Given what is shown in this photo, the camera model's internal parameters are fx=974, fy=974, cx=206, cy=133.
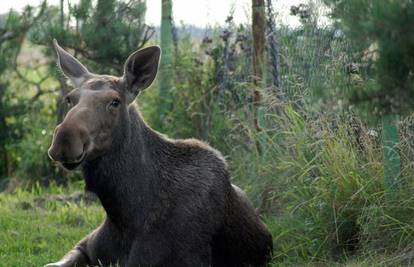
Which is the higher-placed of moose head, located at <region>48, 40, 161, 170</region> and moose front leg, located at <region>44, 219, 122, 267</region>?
moose head, located at <region>48, 40, 161, 170</region>

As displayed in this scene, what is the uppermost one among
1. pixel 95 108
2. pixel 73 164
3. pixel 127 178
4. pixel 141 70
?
pixel 141 70

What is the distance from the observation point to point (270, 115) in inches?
359

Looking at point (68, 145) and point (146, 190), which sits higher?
point (68, 145)

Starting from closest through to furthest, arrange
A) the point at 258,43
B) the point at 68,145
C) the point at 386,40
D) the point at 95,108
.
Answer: the point at 386,40, the point at 68,145, the point at 95,108, the point at 258,43

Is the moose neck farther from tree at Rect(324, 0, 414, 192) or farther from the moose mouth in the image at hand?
tree at Rect(324, 0, 414, 192)

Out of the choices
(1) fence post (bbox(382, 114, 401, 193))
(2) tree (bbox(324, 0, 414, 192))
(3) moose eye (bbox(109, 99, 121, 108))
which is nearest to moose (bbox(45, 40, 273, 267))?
(3) moose eye (bbox(109, 99, 121, 108))

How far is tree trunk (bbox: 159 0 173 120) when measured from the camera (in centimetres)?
1167

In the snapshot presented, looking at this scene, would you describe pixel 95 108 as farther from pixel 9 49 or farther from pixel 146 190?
pixel 9 49

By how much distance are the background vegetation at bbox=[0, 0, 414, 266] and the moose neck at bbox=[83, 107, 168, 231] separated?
1192mm

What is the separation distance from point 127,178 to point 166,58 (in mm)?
4783

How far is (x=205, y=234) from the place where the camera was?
24.0 ft

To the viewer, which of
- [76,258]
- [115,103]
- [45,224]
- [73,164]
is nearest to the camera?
[73,164]

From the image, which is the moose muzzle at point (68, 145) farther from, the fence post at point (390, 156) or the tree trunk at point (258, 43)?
the tree trunk at point (258, 43)

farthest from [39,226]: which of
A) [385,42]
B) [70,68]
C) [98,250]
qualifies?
[385,42]
